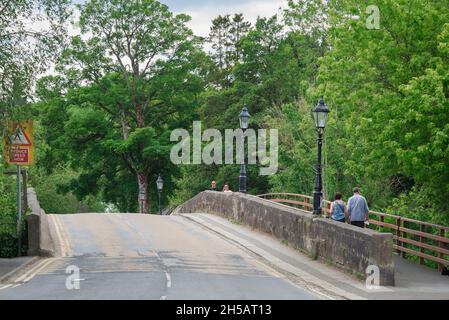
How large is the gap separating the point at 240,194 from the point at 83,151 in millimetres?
27774

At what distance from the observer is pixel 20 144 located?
2205 centimetres

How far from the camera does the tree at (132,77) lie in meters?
54.8

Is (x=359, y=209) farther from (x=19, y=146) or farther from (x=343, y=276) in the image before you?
(x=19, y=146)

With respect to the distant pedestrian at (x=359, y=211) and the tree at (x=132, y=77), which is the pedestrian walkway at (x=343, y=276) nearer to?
the distant pedestrian at (x=359, y=211)

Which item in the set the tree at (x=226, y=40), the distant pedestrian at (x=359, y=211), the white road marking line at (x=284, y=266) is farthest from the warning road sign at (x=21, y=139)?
the tree at (x=226, y=40)

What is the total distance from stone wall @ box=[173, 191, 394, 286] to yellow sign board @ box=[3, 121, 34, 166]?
817 cm

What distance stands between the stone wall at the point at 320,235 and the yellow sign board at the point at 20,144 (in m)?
8.17

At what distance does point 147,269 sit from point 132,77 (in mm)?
39237

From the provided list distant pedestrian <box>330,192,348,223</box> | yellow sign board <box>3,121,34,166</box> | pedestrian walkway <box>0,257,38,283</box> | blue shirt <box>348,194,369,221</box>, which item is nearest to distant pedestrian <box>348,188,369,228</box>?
blue shirt <box>348,194,369,221</box>

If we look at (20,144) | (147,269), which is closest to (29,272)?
(147,269)

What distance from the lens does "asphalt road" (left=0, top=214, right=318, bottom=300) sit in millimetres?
15391

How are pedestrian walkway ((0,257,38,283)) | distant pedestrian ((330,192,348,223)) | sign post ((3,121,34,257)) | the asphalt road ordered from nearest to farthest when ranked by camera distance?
the asphalt road
pedestrian walkway ((0,257,38,283))
sign post ((3,121,34,257))
distant pedestrian ((330,192,348,223))

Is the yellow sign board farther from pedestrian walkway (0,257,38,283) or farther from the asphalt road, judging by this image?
the asphalt road

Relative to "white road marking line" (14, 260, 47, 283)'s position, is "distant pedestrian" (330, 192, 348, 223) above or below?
above
